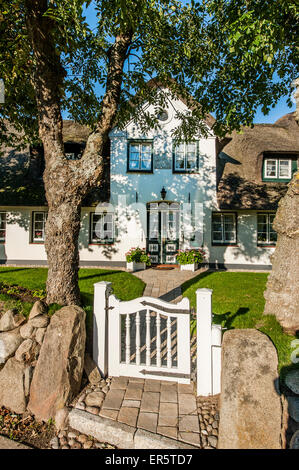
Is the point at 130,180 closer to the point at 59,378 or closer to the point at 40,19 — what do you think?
the point at 40,19

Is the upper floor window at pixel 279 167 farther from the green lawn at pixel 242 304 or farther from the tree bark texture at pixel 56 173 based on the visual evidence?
the tree bark texture at pixel 56 173

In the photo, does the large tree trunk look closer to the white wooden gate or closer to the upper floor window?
the white wooden gate

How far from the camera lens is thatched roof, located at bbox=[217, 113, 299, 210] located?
11.8 m

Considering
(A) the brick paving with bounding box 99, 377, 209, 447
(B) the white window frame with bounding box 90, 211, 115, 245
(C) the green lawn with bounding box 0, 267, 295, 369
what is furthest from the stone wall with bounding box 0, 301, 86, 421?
(B) the white window frame with bounding box 90, 211, 115, 245

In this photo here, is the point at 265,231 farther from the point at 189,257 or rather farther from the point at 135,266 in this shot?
the point at 135,266

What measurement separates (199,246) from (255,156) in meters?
6.29

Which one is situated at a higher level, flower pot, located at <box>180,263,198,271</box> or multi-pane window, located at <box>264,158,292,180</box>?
multi-pane window, located at <box>264,158,292,180</box>

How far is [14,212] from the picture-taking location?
12.5 meters

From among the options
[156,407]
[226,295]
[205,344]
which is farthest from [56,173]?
[226,295]

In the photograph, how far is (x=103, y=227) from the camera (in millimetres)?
12453

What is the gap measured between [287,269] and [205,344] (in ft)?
7.74

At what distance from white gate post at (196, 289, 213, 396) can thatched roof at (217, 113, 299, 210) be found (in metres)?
9.38

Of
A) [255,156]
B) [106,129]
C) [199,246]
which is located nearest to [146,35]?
[106,129]
